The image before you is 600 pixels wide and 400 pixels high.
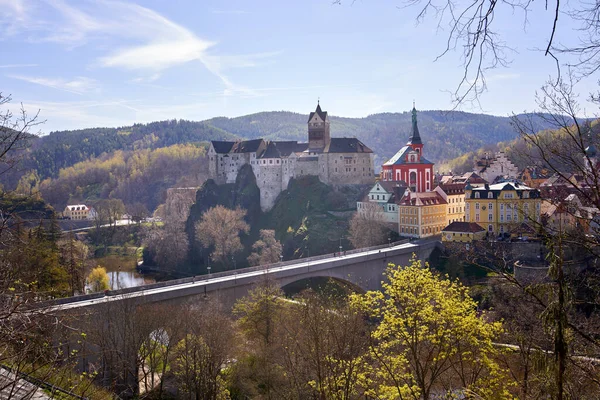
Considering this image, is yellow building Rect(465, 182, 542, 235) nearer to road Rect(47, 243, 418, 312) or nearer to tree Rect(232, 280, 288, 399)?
road Rect(47, 243, 418, 312)

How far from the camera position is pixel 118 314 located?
82.3 feet

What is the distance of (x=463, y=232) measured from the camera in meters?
48.7

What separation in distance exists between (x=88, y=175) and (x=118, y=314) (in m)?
131

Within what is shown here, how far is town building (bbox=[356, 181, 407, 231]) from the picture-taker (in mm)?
57281

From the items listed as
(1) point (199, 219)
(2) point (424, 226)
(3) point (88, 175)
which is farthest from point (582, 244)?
(3) point (88, 175)

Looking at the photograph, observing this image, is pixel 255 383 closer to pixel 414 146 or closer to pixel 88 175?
pixel 414 146

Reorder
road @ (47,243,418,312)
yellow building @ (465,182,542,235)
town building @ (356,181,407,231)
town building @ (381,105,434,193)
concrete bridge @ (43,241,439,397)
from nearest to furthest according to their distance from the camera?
concrete bridge @ (43,241,439,397)
road @ (47,243,418,312)
yellow building @ (465,182,542,235)
town building @ (356,181,407,231)
town building @ (381,105,434,193)

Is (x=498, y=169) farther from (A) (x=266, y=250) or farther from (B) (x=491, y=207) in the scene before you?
(A) (x=266, y=250)

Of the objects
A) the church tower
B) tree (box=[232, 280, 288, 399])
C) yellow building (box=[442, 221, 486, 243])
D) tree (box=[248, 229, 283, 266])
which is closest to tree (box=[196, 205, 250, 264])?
tree (box=[248, 229, 283, 266])

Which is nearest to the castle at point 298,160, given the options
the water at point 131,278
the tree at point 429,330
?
the water at point 131,278

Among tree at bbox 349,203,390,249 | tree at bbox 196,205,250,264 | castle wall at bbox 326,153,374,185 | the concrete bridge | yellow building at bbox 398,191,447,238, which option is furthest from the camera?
castle wall at bbox 326,153,374,185

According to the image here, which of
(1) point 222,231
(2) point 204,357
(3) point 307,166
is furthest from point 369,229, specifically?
(2) point 204,357

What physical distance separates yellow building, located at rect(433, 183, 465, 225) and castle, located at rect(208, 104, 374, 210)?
1198cm

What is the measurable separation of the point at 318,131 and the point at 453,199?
2114 cm
